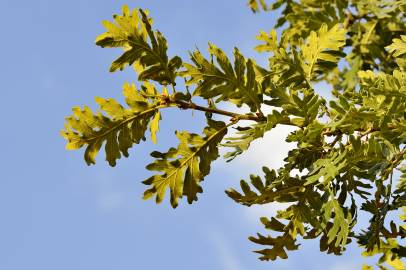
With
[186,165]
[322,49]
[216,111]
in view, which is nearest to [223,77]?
[216,111]

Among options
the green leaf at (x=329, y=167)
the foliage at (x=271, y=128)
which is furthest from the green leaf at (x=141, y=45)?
the green leaf at (x=329, y=167)

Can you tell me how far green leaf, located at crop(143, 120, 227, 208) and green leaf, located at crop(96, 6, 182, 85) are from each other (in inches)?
16.3

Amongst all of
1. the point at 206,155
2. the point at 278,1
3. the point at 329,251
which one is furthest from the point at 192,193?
the point at 278,1

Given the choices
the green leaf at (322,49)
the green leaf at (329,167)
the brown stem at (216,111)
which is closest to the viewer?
the green leaf at (329,167)

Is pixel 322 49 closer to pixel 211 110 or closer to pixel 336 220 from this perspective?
pixel 211 110

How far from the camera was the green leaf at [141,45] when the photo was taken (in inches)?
143

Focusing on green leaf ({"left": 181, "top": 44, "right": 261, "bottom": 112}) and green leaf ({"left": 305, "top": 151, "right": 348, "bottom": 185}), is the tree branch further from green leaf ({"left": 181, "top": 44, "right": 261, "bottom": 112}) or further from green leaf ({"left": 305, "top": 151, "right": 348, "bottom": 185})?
green leaf ({"left": 305, "top": 151, "right": 348, "bottom": 185})

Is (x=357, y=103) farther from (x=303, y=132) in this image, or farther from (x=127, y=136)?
(x=127, y=136)

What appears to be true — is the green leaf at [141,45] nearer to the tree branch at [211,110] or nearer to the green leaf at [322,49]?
the tree branch at [211,110]

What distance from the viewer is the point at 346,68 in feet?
29.3

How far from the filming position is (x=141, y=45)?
3.65 m

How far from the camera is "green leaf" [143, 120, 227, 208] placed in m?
3.75

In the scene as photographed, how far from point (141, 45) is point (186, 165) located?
0.84m

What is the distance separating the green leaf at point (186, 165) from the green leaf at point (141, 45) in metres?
0.41
